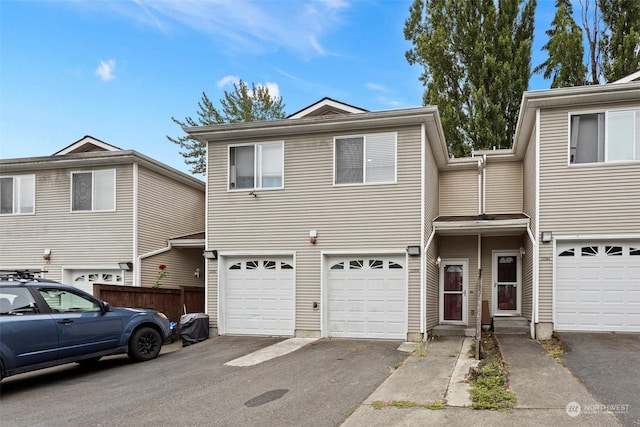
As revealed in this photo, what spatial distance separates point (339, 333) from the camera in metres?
10.9

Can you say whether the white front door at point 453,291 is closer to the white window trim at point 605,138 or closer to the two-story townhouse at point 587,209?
the two-story townhouse at point 587,209

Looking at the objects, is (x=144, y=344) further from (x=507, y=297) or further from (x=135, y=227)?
(x=507, y=297)

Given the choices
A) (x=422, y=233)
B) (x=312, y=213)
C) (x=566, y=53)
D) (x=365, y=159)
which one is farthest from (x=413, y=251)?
(x=566, y=53)

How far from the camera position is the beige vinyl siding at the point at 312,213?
10.6 meters

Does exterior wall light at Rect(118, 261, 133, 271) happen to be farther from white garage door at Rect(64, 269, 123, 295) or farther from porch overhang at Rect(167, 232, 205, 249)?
porch overhang at Rect(167, 232, 205, 249)

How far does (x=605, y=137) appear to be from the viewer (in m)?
9.67

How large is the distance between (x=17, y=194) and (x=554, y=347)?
15.3m

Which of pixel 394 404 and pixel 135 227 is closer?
pixel 394 404

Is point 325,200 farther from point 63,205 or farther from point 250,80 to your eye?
point 250,80

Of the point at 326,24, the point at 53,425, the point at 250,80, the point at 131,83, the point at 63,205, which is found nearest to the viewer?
the point at 53,425

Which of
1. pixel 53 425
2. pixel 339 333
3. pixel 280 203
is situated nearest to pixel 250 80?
pixel 280 203

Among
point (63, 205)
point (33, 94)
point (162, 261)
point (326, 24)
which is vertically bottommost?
point (162, 261)

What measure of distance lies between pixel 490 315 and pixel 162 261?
386 inches

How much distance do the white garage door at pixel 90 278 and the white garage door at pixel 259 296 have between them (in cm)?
377
